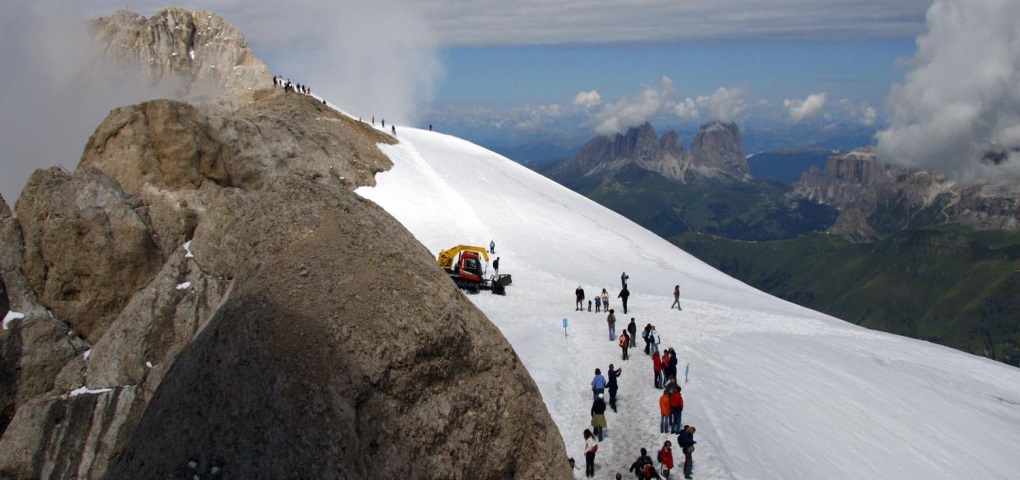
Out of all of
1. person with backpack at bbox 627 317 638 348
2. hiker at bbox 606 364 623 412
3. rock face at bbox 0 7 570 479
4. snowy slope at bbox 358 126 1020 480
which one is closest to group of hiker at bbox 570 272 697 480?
hiker at bbox 606 364 623 412

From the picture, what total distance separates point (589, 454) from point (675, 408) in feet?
15.7

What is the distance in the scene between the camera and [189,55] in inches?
4525

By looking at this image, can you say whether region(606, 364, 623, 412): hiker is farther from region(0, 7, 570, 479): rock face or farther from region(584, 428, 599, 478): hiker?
region(0, 7, 570, 479): rock face

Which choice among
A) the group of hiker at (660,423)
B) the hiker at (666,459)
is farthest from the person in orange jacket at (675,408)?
the hiker at (666,459)

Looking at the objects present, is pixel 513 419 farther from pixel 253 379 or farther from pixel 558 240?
pixel 558 240

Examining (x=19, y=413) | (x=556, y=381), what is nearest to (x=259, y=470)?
(x=19, y=413)

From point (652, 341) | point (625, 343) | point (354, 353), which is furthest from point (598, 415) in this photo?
point (354, 353)

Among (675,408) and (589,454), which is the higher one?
(675,408)

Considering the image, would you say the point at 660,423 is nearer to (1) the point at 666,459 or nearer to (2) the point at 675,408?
(2) the point at 675,408

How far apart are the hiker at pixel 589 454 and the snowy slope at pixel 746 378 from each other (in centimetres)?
30

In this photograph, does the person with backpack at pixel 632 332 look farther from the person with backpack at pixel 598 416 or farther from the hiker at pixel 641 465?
the hiker at pixel 641 465

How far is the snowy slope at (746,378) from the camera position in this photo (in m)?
26.5

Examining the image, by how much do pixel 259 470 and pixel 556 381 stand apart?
18556mm

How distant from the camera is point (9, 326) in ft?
94.8
